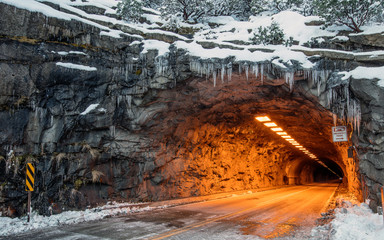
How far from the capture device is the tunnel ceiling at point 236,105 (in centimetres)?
1570

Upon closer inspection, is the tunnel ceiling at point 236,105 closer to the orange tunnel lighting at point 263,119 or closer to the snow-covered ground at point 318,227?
the orange tunnel lighting at point 263,119

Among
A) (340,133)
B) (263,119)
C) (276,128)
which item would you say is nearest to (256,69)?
(340,133)

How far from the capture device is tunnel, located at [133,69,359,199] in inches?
628

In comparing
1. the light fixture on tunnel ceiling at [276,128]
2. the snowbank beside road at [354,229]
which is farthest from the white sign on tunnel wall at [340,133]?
the light fixture on tunnel ceiling at [276,128]

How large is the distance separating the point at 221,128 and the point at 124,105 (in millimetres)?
9075

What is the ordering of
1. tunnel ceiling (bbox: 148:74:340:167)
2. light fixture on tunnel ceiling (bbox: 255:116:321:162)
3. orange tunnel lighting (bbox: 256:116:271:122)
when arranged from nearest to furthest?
tunnel ceiling (bbox: 148:74:340:167) → orange tunnel lighting (bbox: 256:116:271:122) → light fixture on tunnel ceiling (bbox: 255:116:321:162)

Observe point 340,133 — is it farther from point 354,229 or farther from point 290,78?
point 354,229

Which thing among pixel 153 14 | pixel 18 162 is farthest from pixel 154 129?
pixel 153 14

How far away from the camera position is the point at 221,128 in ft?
71.4

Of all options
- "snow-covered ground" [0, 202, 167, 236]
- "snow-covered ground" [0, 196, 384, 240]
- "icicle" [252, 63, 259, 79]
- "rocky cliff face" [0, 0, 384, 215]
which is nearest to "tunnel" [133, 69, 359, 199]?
"rocky cliff face" [0, 0, 384, 215]

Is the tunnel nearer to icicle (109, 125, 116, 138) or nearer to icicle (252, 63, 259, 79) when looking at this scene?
icicle (252, 63, 259, 79)

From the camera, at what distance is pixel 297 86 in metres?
14.7

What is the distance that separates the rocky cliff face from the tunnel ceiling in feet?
0.26

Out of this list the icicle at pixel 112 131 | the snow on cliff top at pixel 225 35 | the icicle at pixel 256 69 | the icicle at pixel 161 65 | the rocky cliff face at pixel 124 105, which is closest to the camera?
the rocky cliff face at pixel 124 105
